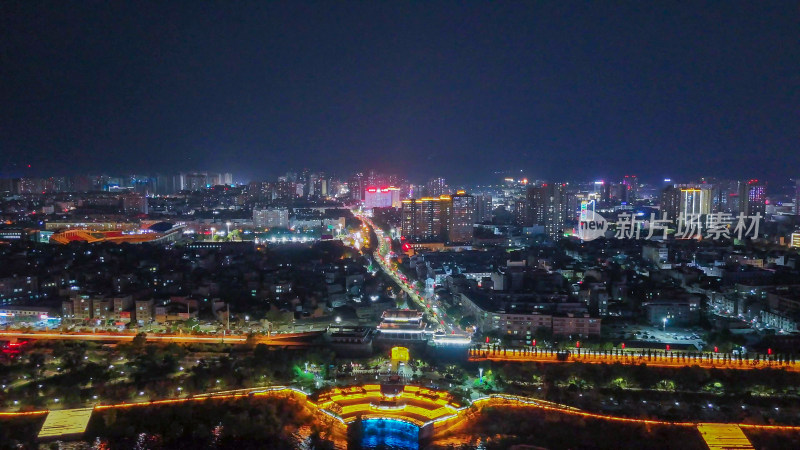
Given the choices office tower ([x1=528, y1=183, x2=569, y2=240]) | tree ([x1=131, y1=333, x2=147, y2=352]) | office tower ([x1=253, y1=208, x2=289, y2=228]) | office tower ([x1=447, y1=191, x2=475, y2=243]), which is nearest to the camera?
tree ([x1=131, y1=333, x2=147, y2=352])

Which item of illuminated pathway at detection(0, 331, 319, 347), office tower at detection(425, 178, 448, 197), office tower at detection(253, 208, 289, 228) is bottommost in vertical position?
illuminated pathway at detection(0, 331, 319, 347)

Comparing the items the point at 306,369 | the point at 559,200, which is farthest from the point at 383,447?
the point at 559,200

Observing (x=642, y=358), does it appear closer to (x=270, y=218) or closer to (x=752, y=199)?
(x=270, y=218)

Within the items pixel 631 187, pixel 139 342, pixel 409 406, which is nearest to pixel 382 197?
pixel 631 187

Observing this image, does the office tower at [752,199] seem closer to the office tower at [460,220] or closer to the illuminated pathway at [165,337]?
the office tower at [460,220]

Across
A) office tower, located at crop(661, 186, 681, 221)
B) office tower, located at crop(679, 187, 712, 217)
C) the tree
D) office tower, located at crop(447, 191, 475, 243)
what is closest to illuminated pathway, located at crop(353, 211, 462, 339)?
office tower, located at crop(447, 191, 475, 243)

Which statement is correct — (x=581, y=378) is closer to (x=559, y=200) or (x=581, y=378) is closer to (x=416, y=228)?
(x=416, y=228)

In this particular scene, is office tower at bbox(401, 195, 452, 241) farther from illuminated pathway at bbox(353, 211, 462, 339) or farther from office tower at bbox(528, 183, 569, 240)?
office tower at bbox(528, 183, 569, 240)
